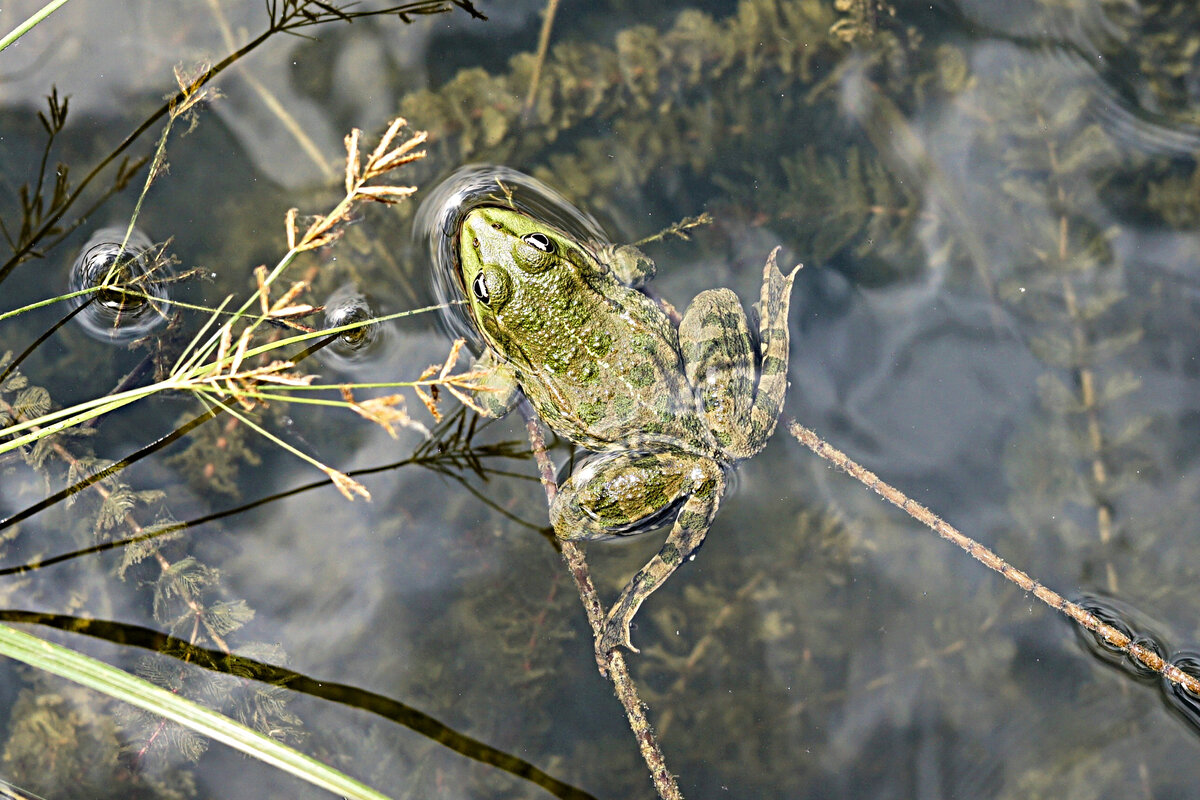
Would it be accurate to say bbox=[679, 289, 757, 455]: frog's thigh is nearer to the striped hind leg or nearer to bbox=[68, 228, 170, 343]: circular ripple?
the striped hind leg


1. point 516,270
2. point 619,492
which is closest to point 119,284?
point 516,270

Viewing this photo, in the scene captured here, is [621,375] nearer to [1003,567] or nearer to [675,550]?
[675,550]

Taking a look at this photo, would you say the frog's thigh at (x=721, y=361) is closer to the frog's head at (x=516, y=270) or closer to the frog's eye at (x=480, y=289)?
the frog's head at (x=516, y=270)

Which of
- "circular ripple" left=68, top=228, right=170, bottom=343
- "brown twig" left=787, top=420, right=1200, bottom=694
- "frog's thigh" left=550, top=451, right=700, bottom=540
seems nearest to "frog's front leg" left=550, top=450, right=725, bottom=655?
"frog's thigh" left=550, top=451, right=700, bottom=540

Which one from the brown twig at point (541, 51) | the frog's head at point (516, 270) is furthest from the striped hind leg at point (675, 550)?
the brown twig at point (541, 51)

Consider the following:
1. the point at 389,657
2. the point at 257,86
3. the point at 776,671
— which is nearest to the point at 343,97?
the point at 257,86

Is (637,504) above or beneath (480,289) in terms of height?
beneath
